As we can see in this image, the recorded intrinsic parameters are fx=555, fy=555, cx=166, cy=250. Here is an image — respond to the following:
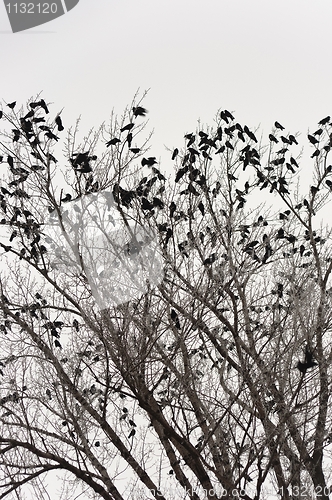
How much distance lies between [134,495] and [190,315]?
10.3 feet

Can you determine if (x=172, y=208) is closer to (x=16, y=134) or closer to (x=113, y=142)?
(x=113, y=142)

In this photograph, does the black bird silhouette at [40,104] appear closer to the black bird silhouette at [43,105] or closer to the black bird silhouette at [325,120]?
the black bird silhouette at [43,105]

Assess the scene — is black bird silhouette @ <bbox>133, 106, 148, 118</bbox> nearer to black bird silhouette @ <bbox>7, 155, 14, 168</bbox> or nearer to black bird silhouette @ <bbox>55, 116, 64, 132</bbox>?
black bird silhouette @ <bbox>55, 116, 64, 132</bbox>

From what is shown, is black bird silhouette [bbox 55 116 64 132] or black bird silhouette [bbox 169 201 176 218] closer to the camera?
black bird silhouette [bbox 55 116 64 132]

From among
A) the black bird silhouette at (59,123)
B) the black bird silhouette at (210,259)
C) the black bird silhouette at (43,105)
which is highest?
the black bird silhouette at (43,105)

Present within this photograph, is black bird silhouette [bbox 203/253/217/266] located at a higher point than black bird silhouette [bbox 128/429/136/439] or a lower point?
higher

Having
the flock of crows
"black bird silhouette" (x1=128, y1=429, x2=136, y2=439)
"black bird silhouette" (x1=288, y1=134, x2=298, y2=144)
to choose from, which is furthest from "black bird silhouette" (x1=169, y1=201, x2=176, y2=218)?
"black bird silhouette" (x1=128, y1=429, x2=136, y2=439)

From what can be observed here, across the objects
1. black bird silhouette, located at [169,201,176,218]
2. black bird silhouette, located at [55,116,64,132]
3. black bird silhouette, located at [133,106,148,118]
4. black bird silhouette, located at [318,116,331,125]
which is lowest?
black bird silhouette, located at [169,201,176,218]

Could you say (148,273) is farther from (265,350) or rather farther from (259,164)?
(259,164)

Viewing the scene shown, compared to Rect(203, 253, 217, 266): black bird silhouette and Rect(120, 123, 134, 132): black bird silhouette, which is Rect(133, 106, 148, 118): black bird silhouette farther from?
Rect(203, 253, 217, 266): black bird silhouette

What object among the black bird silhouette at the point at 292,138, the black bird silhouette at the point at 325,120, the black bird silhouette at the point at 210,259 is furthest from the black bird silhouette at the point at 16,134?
the black bird silhouette at the point at 325,120

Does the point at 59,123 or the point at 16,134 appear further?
the point at 16,134

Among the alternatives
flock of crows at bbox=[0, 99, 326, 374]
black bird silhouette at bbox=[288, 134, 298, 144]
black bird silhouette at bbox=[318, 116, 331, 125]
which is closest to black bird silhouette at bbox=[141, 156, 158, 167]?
flock of crows at bbox=[0, 99, 326, 374]

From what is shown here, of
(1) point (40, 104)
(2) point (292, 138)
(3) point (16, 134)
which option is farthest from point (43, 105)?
(2) point (292, 138)
